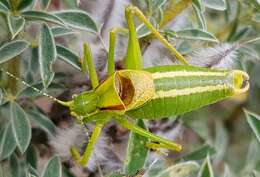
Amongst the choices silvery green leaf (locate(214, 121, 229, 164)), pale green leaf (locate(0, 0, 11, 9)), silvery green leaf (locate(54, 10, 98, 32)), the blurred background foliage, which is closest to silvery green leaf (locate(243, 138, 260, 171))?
silvery green leaf (locate(214, 121, 229, 164))

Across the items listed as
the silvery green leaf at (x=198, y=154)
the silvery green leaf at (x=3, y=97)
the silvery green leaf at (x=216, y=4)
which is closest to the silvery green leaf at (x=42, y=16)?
the silvery green leaf at (x=3, y=97)

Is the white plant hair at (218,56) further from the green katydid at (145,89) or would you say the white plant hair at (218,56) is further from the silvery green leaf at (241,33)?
the silvery green leaf at (241,33)

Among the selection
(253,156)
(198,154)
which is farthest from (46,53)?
(253,156)

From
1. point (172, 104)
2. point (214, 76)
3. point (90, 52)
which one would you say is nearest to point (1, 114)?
point (90, 52)

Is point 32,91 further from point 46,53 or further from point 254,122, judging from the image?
point 254,122

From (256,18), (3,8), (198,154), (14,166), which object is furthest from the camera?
(198,154)

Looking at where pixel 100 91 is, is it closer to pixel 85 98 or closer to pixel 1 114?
pixel 85 98

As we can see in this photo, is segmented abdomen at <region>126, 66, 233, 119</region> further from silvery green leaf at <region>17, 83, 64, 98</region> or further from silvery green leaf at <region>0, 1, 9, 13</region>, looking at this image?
silvery green leaf at <region>0, 1, 9, 13</region>
